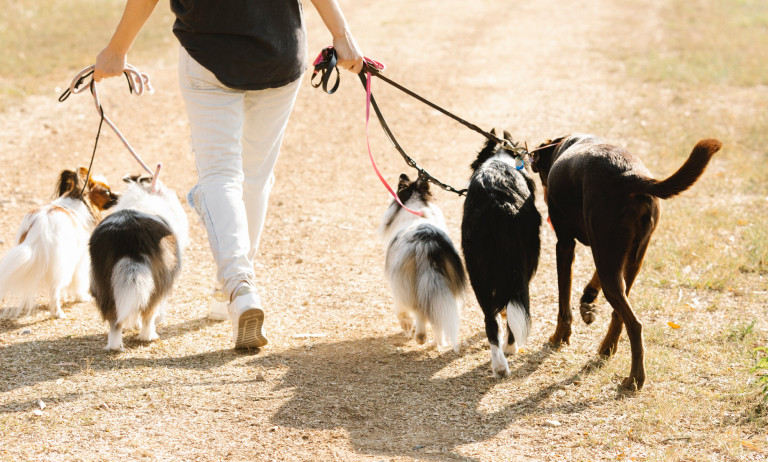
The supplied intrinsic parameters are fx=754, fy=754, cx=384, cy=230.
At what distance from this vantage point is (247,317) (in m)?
3.95

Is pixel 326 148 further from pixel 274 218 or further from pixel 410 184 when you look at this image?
pixel 410 184

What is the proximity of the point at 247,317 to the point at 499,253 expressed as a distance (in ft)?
4.57

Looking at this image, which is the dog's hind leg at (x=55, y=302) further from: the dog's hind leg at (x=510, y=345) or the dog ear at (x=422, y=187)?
the dog's hind leg at (x=510, y=345)

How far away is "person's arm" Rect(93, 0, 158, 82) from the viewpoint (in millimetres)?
3830

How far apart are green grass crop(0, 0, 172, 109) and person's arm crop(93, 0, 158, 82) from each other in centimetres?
675

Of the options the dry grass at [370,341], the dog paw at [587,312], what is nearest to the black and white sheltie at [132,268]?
the dry grass at [370,341]

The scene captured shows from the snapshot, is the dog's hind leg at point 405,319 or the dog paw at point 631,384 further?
the dog's hind leg at point 405,319

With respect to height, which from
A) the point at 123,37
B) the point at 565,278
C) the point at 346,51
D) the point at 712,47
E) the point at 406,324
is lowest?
the point at 406,324

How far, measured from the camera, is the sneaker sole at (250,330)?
3945mm

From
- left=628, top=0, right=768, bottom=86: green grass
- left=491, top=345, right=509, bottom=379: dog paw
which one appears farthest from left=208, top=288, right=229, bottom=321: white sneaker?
left=628, top=0, right=768, bottom=86: green grass

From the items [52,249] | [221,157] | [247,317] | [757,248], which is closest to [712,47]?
[757,248]

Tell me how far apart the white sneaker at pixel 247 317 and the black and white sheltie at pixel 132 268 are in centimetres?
53

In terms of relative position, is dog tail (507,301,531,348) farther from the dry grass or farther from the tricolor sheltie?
the tricolor sheltie

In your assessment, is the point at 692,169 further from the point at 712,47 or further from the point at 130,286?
the point at 712,47
